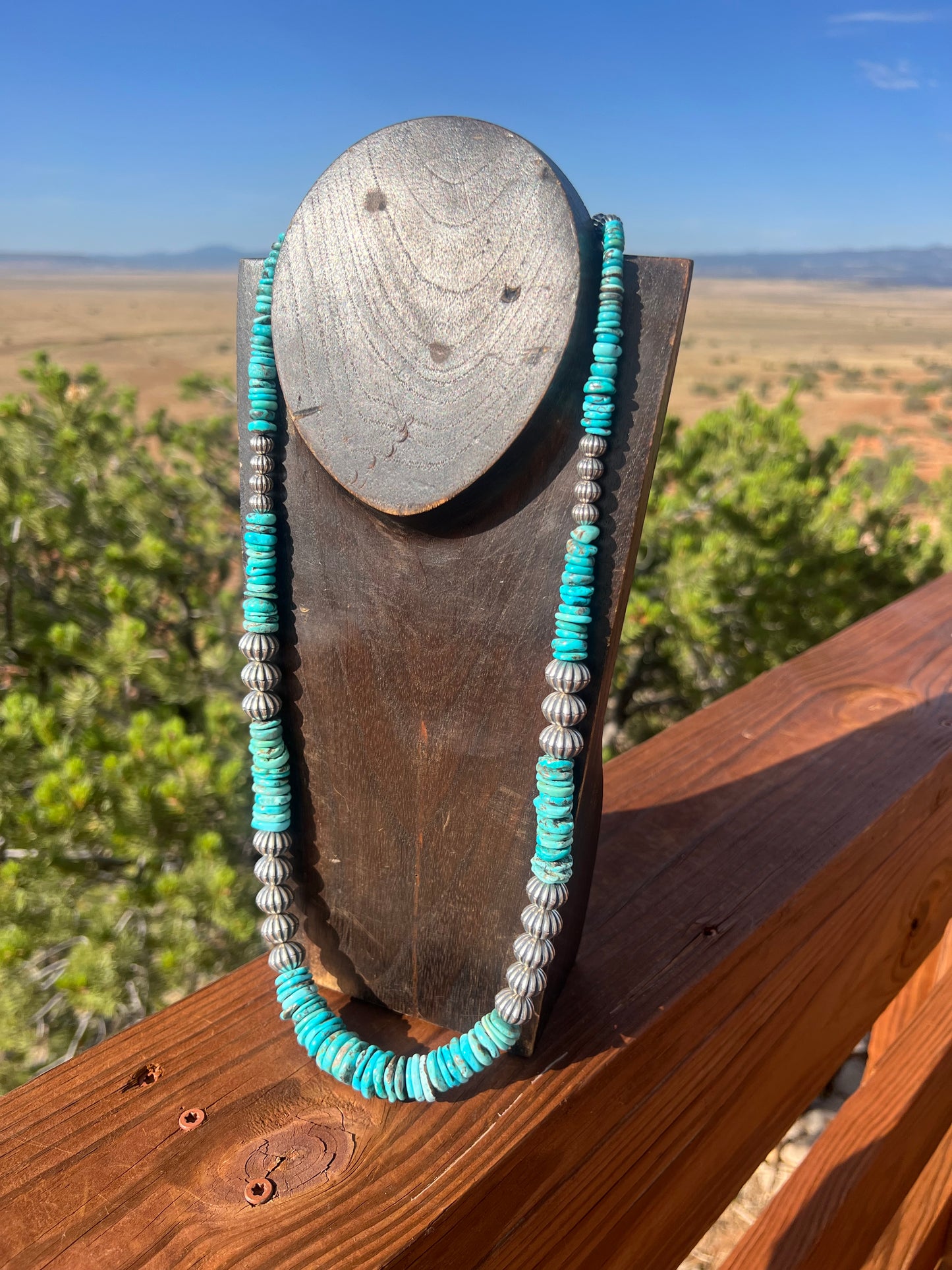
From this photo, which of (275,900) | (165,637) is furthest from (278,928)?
(165,637)

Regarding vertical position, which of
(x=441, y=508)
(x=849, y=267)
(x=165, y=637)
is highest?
(x=849, y=267)

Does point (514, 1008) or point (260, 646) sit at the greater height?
point (260, 646)

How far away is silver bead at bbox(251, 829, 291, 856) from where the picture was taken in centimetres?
73

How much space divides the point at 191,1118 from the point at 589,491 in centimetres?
54

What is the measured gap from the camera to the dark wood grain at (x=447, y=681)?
59cm

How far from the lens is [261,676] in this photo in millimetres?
706

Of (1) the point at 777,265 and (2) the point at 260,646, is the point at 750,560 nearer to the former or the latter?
(2) the point at 260,646

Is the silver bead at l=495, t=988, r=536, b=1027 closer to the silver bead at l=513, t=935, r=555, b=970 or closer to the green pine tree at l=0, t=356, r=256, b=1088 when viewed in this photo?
the silver bead at l=513, t=935, r=555, b=970

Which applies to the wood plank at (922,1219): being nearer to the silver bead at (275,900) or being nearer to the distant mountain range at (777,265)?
the silver bead at (275,900)

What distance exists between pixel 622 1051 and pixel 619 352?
0.54 meters

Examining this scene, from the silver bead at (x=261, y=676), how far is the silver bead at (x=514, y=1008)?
31cm

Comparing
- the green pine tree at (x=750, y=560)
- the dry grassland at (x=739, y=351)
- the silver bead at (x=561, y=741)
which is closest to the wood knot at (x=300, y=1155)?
the silver bead at (x=561, y=741)

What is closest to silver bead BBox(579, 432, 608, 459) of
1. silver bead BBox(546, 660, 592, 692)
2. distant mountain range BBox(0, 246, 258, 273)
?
silver bead BBox(546, 660, 592, 692)

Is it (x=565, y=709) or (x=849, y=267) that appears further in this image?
(x=849, y=267)
